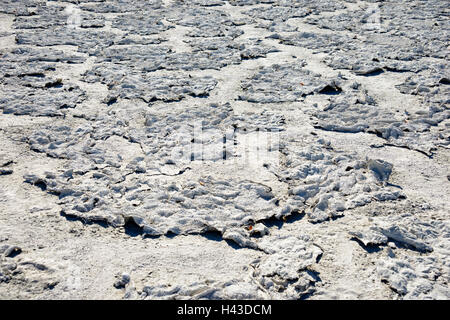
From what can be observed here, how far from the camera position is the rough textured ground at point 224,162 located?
152 centimetres

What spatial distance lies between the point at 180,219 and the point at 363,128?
1140 mm

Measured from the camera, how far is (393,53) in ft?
10.8

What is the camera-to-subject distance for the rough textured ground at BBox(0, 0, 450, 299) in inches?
59.7

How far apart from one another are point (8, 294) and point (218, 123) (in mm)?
1326

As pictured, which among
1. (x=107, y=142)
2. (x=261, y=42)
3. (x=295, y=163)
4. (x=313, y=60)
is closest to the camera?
(x=295, y=163)

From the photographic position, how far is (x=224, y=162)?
2.11m

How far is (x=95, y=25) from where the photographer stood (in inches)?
152
